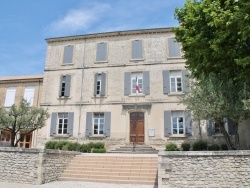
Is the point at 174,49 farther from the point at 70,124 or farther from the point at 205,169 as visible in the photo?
the point at 205,169

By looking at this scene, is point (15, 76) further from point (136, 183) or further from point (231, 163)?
point (231, 163)

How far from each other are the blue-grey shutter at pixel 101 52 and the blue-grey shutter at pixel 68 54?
2279 millimetres

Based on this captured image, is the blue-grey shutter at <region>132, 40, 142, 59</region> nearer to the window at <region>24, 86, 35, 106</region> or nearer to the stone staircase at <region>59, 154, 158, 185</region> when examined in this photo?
the window at <region>24, 86, 35, 106</region>

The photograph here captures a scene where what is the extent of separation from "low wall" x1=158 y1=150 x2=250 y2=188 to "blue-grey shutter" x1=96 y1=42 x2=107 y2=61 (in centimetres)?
1216

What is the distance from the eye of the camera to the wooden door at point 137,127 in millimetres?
16823

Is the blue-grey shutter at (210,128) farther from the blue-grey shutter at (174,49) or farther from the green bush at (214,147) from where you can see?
the blue-grey shutter at (174,49)

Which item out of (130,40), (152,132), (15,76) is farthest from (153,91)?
(15,76)

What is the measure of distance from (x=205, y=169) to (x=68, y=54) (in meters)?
15.0

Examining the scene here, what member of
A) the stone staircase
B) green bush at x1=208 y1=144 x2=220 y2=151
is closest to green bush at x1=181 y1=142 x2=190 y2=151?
green bush at x1=208 y1=144 x2=220 y2=151

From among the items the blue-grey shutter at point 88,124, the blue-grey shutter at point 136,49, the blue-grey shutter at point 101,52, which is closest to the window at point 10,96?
the blue-grey shutter at point 88,124

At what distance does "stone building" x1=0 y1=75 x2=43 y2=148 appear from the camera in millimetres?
19547

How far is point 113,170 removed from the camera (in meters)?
10.4

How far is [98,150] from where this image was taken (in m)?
15.2

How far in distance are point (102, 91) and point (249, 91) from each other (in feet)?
34.4
